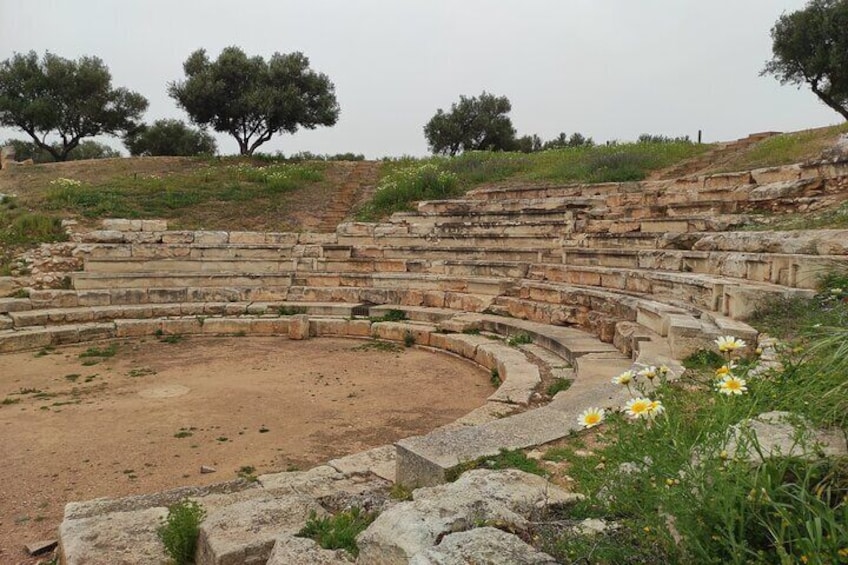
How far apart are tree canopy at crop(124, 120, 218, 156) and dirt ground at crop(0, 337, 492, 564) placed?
26.8 m

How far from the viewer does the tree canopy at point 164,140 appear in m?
32.1

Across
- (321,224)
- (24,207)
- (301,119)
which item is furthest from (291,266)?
(301,119)

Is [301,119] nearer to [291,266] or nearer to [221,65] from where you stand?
[221,65]

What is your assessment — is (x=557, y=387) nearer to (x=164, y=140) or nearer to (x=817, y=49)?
(x=817, y=49)

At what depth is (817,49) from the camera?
2150 cm

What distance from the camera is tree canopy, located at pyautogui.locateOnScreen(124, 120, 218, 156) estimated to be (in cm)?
3209

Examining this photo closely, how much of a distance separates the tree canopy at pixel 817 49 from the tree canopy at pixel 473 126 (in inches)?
593

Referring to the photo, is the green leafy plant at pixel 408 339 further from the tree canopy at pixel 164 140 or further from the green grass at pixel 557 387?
the tree canopy at pixel 164 140

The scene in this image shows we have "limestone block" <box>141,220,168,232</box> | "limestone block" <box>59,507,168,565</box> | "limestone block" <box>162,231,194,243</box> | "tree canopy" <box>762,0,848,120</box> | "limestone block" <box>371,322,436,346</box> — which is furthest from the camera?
"tree canopy" <box>762,0,848,120</box>

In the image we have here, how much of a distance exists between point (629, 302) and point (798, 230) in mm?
2364

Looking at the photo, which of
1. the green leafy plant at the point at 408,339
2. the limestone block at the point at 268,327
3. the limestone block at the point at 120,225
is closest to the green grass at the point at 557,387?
the green leafy plant at the point at 408,339

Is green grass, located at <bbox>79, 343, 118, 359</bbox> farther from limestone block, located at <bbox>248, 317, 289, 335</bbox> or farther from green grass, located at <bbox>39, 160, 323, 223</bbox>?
green grass, located at <bbox>39, 160, 323, 223</bbox>

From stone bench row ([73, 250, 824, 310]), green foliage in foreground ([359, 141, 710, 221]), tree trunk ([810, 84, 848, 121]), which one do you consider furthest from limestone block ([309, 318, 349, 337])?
tree trunk ([810, 84, 848, 121])

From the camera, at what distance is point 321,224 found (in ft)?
49.3
